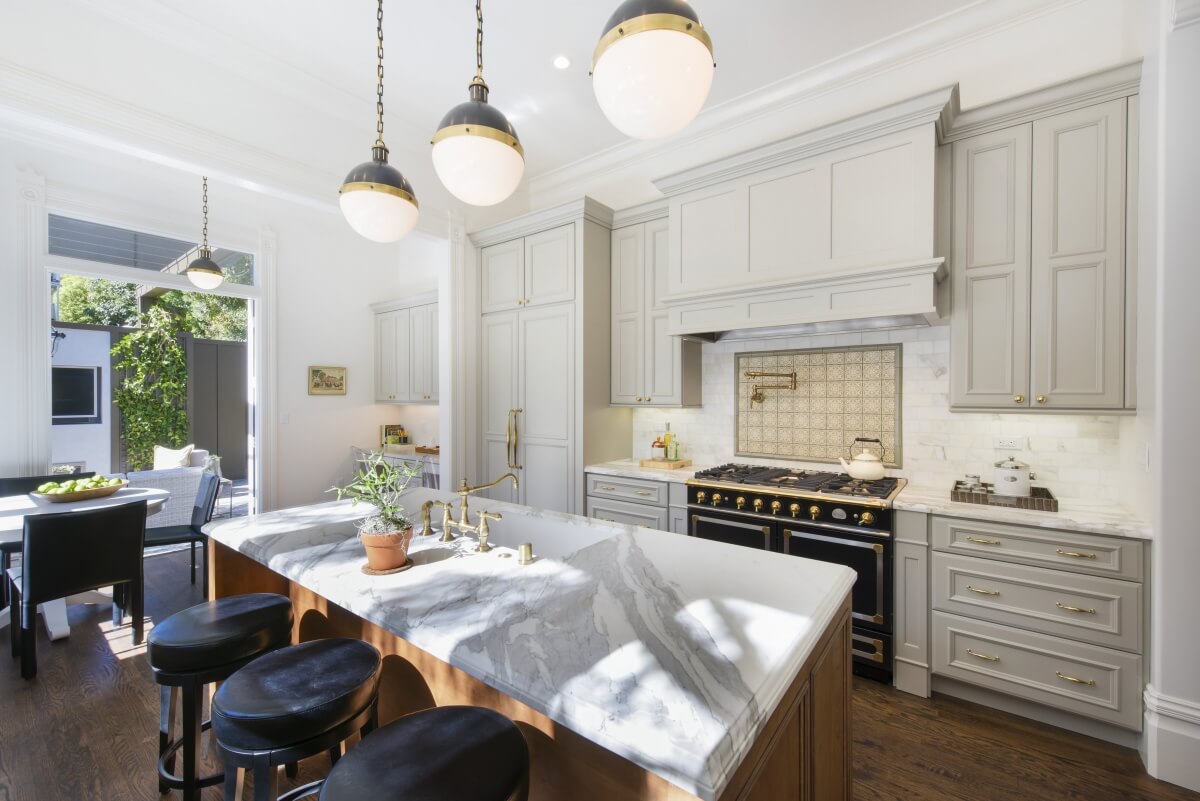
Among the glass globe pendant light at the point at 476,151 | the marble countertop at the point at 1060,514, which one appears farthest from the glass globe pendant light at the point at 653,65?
the marble countertop at the point at 1060,514

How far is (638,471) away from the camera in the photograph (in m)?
3.54

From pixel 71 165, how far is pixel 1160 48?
21.7 feet

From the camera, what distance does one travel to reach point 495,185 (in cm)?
157

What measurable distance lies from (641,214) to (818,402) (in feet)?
5.91

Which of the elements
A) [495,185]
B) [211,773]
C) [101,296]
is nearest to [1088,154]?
[495,185]

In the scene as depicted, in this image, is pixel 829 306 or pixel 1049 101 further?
pixel 829 306

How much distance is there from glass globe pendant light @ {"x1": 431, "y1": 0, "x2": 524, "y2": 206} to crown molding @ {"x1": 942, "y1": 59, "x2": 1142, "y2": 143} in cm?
239

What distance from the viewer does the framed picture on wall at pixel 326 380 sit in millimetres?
5652

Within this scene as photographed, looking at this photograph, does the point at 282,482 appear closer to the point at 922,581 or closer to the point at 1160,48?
the point at 922,581

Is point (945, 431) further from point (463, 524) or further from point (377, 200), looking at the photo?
point (377, 200)

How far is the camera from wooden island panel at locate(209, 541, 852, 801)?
988 mm

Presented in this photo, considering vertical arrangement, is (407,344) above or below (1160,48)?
below

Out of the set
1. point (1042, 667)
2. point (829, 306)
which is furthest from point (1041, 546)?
point (829, 306)

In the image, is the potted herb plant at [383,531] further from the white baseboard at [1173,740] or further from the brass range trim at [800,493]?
the white baseboard at [1173,740]
